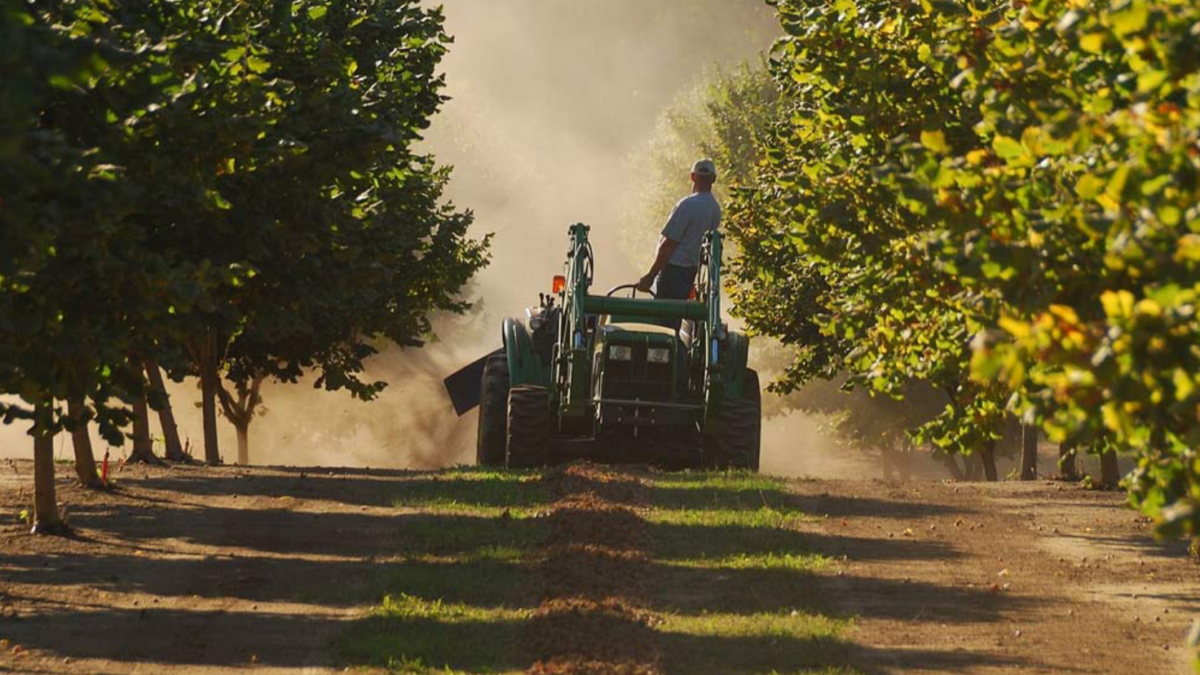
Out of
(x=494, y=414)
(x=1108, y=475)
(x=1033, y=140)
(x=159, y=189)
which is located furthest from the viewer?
(x=1108, y=475)

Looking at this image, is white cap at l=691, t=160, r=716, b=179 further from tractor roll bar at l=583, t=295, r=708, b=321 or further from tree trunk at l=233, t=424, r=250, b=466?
tree trunk at l=233, t=424, r=250, b=466

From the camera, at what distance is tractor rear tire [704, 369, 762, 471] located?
21250mm

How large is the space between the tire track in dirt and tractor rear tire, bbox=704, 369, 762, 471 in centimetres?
168

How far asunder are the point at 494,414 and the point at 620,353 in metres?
2.13

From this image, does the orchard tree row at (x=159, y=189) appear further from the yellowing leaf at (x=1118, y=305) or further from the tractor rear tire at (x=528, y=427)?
the yellowing leaf at (x=1118, y=305)

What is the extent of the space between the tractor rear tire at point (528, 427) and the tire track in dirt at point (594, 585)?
3.40 ft

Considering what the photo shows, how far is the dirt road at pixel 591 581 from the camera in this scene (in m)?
12.3

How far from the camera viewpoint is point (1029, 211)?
923 cm

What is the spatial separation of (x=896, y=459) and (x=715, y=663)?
55409 millimetres

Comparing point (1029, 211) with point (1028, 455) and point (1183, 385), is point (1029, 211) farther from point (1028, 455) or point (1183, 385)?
point (1028, 455)

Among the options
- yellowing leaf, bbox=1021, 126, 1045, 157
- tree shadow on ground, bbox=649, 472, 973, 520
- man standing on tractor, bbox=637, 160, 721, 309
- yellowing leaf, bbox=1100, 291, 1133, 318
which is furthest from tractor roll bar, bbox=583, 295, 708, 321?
yellowing leaf, bbox=1100, 291, 1133, 318

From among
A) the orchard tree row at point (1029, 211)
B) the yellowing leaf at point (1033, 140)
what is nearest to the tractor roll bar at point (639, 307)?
the orchard tree row at point (1029, 211)

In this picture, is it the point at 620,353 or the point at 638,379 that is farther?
the point at 638,379

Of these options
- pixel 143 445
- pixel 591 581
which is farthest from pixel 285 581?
pixel 143 445
